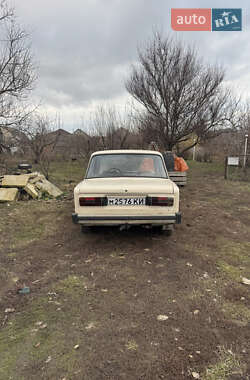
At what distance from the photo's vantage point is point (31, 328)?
7.23 feet

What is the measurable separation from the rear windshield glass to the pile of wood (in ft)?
12.6

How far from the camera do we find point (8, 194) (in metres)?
7.18

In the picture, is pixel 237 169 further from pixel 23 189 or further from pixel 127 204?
pixel 127 204

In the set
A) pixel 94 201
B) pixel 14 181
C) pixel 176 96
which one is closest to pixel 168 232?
pixel 94 201

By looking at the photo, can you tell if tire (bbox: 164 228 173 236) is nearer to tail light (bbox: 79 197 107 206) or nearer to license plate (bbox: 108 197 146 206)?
license plate (bbox: 108 197 146 206)

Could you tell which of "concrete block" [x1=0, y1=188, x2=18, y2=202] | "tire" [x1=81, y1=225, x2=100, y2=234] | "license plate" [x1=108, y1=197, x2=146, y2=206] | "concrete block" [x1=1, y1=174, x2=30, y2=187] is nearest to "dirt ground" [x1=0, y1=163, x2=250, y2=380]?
"tire" [x1=81, y1=225, x2=100, y2=234]

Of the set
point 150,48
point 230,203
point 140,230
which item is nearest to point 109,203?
point 140,230

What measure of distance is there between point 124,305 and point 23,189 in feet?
20.2

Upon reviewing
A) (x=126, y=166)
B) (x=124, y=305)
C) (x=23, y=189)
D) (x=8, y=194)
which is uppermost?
(x=126, y=166)

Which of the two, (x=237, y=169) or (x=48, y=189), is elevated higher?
(x=237, y=169)

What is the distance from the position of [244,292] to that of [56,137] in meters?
15.8

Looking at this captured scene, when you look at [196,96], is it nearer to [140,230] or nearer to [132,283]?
[140,230]

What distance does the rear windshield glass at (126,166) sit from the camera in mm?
4312

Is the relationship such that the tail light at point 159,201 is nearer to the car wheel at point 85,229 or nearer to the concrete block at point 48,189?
the car wheel at point 85,229
